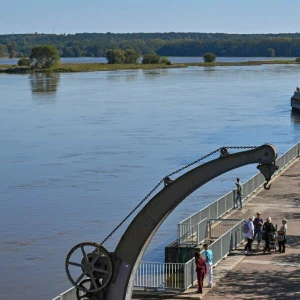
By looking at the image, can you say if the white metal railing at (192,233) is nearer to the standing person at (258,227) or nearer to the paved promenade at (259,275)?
the paved promenade at (259,275)

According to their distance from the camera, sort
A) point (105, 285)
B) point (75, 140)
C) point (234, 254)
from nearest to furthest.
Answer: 1. point (105, 285)
2. point (234, 254)
3. point (75, 140)

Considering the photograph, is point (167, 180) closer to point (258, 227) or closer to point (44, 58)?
point (258, 227)

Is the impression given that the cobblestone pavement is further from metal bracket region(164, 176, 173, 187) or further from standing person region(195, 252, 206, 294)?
metal bracket region(164, 176, 173, 187)

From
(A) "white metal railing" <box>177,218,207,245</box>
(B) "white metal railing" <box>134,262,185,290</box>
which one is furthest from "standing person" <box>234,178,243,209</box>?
(B) "white metal railing" <box>134,262,185,290</box>

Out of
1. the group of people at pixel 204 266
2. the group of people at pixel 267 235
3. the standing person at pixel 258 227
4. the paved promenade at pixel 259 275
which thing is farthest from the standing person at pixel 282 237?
the group of people at pixel 204 266

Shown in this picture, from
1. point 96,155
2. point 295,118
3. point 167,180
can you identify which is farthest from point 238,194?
point 295,118

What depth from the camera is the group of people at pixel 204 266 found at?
1870 centimetres

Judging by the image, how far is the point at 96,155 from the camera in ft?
162

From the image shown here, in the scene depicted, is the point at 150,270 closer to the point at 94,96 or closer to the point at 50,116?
the point at 50,116

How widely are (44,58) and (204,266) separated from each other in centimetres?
16785

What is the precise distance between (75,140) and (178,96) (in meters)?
42.9

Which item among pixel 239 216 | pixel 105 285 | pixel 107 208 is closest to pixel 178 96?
pixel 107 208

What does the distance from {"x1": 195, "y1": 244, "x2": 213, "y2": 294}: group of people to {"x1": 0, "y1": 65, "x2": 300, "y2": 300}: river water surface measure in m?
5.25

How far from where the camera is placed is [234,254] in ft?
73.4
